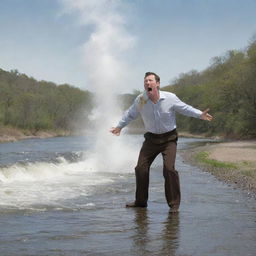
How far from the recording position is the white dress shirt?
8258mm

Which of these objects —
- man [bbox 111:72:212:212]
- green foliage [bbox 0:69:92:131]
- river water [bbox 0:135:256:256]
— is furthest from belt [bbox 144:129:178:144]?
green foliage [bbox 0:69:92:131]

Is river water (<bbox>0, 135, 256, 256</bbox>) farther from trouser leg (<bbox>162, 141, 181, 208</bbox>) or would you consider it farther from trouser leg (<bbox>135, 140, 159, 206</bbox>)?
trouser leg (<bbox>135, 140, 159, 206</bbox>)

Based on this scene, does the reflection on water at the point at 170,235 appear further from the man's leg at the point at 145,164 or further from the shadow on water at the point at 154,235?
the man's leg at the point at 145,164

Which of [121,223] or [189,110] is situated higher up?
[189,110]

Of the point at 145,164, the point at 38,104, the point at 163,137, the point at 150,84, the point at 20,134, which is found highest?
the point at 38,104

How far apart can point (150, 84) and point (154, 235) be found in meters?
2.84

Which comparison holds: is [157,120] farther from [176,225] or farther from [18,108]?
[18,108]

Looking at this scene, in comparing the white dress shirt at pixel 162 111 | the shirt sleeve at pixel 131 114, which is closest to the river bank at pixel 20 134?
the shirt sleeve at pixel 131 114

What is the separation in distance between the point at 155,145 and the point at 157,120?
57 cm

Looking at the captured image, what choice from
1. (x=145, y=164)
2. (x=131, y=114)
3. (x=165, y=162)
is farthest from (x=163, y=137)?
(x=131, y=114)

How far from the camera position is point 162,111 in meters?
8.23

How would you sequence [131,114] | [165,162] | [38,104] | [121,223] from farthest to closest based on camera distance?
[38,104] < [131,114] < [165,162] < [121,223]

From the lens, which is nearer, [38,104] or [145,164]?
[145,164]

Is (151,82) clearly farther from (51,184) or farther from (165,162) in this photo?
(51,184)
